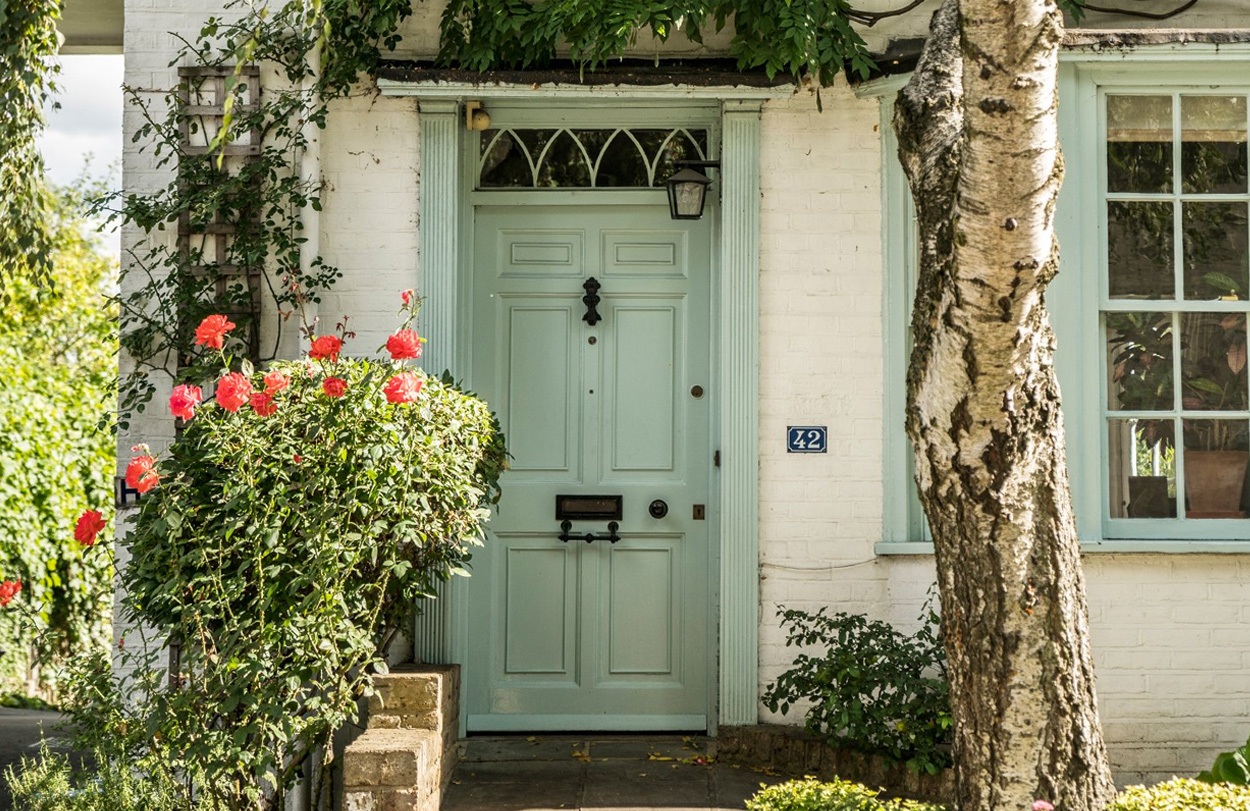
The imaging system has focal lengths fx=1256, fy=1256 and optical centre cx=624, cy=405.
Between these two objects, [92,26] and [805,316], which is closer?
[805,316]

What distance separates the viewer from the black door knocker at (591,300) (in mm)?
6176

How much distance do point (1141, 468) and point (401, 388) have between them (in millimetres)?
3465

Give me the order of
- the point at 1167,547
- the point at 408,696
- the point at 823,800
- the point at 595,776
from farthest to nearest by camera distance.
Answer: the point at 1167,547 < the point at 595,776 < the point at 408,696 < the point at 823,800

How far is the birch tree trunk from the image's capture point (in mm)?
3328

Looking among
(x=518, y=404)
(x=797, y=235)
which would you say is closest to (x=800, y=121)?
(x=797, y=235)

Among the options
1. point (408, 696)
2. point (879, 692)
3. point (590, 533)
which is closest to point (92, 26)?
point (590, 533)

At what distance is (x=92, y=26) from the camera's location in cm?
696

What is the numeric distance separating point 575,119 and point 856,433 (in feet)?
6.77

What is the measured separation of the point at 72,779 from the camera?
5.54 meters

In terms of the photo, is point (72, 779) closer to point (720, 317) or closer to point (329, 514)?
point (329, 514)

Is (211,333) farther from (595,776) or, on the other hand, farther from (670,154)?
(670,154)

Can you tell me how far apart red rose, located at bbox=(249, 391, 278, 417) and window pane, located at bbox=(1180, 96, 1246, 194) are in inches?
165

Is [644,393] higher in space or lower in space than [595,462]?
higher

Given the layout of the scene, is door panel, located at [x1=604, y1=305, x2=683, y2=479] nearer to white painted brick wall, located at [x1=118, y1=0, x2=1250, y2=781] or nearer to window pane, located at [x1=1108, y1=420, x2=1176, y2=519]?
white painted brick wall, located at [x1=118, y1=0, x2=1250, y2=781]
